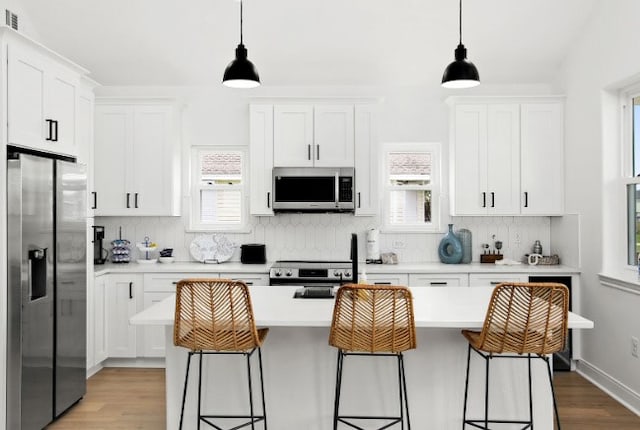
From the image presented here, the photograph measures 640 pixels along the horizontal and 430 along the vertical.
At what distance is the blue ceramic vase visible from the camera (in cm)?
490

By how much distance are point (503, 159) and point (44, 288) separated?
13.1 feet

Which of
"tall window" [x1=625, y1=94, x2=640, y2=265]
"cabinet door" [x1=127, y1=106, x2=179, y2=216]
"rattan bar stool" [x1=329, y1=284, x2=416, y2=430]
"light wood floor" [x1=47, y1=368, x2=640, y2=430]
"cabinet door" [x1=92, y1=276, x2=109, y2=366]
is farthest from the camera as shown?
"cabinet door" [x1=127, y1=106, x2=179, y2=216]

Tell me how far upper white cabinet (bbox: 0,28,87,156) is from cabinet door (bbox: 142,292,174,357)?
4.86 ft

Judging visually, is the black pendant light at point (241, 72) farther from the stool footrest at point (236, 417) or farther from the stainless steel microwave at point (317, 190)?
the stool footrest at point (236, 417)

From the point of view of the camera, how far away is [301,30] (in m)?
4.53

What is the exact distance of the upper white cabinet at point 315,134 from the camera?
4.74m

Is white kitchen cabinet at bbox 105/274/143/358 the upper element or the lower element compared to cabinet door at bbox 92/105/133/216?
lower

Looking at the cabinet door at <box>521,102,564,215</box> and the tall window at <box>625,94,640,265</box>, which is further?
the cabinet door at <box>521,102,564,215</box>

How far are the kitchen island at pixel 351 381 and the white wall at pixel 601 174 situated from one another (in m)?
1.41

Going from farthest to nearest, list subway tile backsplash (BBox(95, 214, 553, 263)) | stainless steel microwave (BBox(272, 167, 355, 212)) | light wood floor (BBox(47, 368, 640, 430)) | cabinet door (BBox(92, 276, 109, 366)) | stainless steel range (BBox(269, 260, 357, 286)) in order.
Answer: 1. subway tile backsplash (BBox(95, 214, 553, 263))
2. stainless steel microwave (BBox(272, 167, 355, 212))
3. stainless steel range (BBox(269, 260, 357, 286))
4. cabinet door (BBox(92, 276, 109, 366))
5. light wood floor (BBox(47, 368, 640, 430))

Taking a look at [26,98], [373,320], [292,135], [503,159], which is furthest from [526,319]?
[26,98]

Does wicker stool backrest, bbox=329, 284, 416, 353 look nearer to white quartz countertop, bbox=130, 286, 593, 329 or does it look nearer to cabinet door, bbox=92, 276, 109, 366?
white quartz countertop, bbox=130, 286, 593, 329

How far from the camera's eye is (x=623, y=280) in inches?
146

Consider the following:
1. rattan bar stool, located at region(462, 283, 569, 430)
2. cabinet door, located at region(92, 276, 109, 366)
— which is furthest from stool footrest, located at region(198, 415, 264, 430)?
cabinet door, located at region(92, 276, 109, 366)
